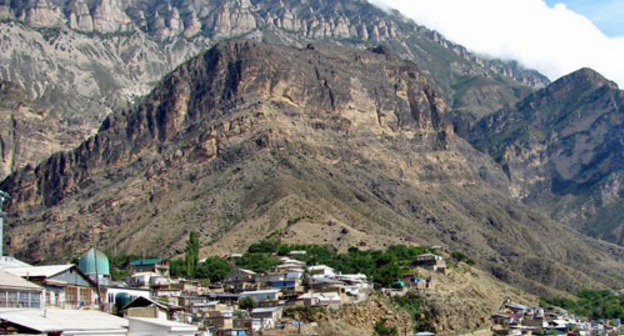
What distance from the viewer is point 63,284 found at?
2447 inches

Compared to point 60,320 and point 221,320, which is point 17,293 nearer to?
point 60,320

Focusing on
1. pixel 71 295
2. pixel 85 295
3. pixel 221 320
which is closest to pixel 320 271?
pixel 221 320

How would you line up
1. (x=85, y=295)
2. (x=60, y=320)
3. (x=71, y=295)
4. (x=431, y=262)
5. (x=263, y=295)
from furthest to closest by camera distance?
(x=431, y=262)
(x=263, y=295)
(x=85, y=295)
(x=71, y=295)
(x=60, y=320)

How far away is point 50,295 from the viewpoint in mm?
58812

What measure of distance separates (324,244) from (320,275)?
37.3 m

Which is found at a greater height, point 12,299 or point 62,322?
point 12,299

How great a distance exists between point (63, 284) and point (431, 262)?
96.2 meters

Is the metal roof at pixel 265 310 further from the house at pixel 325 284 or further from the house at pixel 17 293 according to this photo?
the house at pixel 17 293

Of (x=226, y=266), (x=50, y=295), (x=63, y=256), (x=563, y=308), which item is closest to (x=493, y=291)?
(x=563, y=308)

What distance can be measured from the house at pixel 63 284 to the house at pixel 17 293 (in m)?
3.74

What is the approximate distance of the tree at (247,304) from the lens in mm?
111250

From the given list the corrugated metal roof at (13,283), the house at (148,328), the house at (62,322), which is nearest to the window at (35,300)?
the corrugated metal roof at (13,283)

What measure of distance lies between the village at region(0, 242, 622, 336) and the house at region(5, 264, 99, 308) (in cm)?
6

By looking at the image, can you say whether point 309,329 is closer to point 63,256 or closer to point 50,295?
point 50,295
